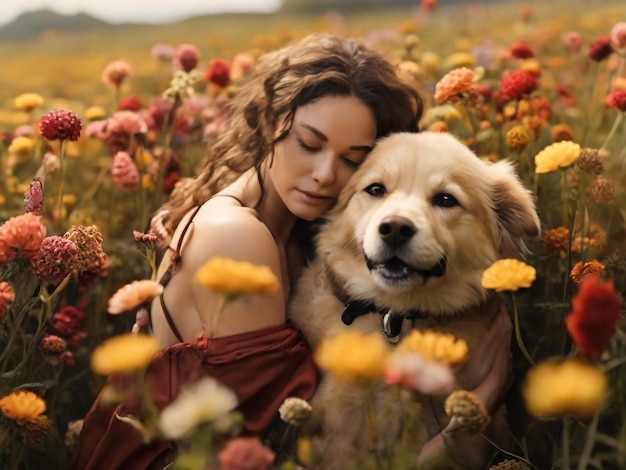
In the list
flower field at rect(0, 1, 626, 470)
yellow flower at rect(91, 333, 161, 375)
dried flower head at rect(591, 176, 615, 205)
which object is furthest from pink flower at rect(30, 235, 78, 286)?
dried flower head at rect(591, 176, 615, 205)

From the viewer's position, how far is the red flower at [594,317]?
1.28 meters

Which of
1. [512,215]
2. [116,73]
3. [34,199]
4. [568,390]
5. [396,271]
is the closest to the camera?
[568,390]

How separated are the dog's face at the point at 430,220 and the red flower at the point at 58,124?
0.91 m

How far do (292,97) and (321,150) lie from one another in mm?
211

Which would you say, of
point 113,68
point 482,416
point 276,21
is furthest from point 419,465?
point 276,21

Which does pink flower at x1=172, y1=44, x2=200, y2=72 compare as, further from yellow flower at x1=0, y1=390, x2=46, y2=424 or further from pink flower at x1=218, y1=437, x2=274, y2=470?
pink flower at x1=218, y1=437, x2=274, y2=470

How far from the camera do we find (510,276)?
163 cm

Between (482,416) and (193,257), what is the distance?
3.74ft

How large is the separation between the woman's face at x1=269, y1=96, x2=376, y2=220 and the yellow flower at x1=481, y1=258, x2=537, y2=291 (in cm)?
97

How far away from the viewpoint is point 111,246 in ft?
10.4

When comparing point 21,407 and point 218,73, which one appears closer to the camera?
point 21,407

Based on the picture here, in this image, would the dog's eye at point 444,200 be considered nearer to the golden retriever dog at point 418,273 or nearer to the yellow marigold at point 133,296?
the golden retriever dog at point 418,273

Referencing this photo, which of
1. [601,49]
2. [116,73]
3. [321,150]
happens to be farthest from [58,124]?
[601,49]

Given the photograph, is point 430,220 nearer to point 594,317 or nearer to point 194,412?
point 594,317
